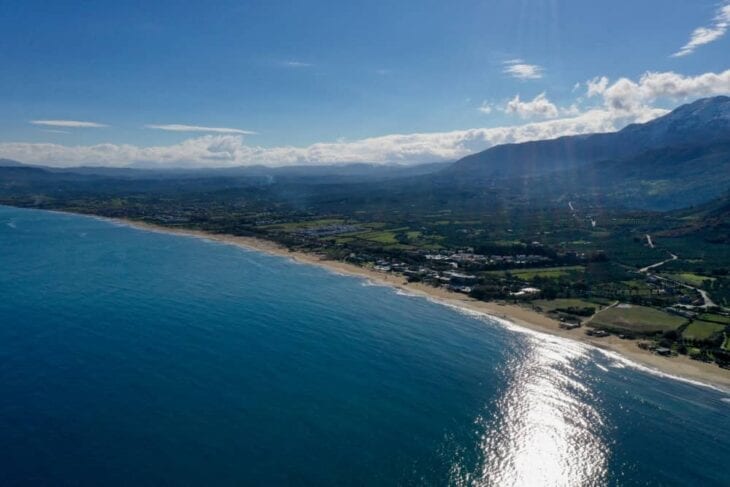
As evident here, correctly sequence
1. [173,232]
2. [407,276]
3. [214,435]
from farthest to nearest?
[173,232] < [407,276] < [214,435]

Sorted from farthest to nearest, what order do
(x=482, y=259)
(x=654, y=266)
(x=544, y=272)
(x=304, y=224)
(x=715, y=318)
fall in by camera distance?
(x=304, y=224) < (x=482, y=259) < (x=654, y=266) < (x=544, y=272) < (x=715, y=318)

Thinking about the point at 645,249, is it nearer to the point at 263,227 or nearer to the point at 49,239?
the point at 263,227

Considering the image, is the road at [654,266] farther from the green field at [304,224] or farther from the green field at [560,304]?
the green field at [304,224]

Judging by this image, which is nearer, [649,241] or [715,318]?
[715,318]

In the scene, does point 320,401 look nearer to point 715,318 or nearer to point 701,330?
point 701,330

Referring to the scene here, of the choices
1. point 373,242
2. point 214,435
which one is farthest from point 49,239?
point 214,435

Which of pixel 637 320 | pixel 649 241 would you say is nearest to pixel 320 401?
pixel 637 320
